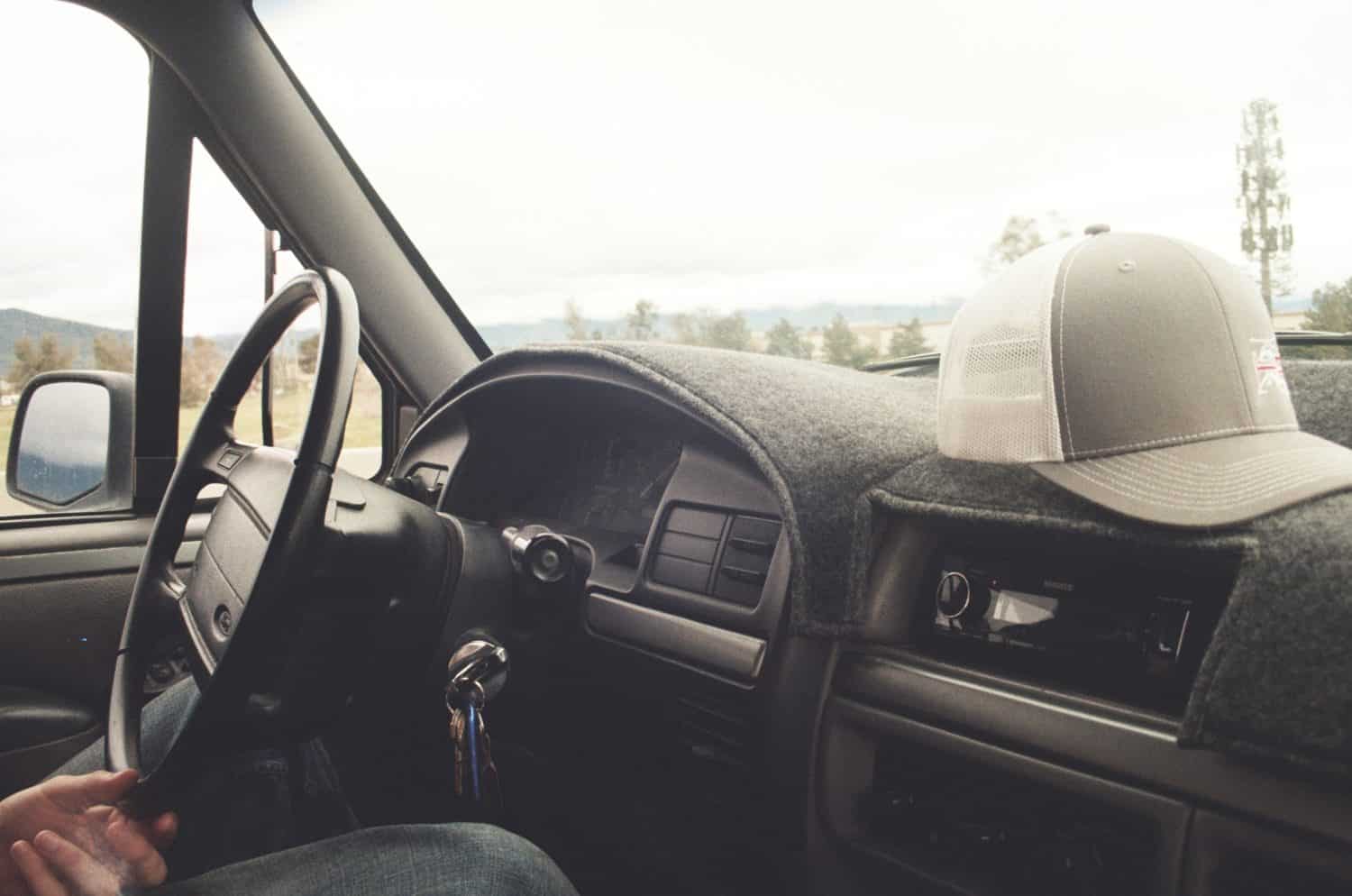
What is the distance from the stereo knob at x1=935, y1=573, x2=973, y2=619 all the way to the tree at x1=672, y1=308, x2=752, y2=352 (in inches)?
27.7

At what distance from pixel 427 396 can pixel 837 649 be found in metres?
1.40

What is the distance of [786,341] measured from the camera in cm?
188

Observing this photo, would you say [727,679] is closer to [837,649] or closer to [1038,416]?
[837,649]

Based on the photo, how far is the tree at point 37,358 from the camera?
2.13 m

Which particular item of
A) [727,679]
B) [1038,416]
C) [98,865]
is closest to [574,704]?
[727,679]

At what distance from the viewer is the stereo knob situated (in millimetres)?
1179

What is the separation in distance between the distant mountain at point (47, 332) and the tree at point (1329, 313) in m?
2.39

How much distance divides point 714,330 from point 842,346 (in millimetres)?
260

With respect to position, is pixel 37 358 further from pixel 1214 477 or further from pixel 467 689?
pixel 1214 477

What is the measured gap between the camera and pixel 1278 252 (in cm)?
134

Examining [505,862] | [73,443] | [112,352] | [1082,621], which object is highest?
[112,352]

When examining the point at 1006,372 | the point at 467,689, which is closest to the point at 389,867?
the point at 467,689

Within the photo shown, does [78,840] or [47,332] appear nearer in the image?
[78,840]

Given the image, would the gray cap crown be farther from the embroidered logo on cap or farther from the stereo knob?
the stereo knob
